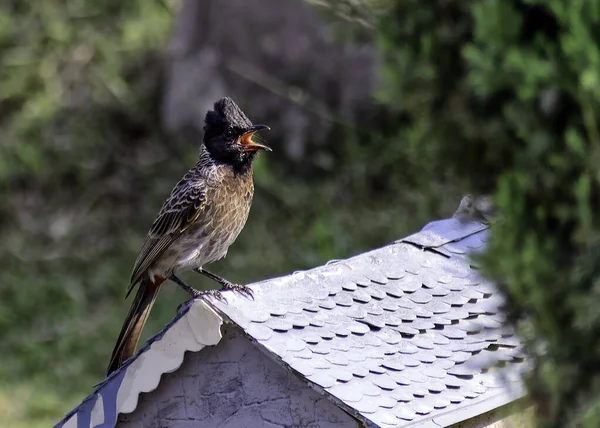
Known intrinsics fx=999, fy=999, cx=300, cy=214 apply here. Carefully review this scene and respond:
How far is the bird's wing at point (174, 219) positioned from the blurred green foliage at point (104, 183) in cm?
307

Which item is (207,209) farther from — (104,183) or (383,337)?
(104,183)

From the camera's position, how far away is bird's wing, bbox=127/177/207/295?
4855mm

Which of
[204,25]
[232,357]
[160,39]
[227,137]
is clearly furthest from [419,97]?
[160,39]

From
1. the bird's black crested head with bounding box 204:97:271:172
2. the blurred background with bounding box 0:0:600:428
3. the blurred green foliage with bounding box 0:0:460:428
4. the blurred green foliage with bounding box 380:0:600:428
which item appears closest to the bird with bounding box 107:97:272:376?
the bird's black crested head with bounding box 204:97:271:172

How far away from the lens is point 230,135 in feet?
15.9

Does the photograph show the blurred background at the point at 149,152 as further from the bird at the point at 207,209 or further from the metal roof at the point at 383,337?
the metal roof at the point at 383,337

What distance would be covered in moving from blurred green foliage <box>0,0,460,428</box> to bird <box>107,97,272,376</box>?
3.02 m

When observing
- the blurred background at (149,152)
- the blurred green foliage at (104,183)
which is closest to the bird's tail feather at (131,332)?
the blurred background at (149,152)

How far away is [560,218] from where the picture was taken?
3.05m

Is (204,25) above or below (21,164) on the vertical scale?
above

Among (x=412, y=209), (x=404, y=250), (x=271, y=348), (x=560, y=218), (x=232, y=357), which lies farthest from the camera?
(x=412, y=209)

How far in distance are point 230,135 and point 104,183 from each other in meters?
5.78

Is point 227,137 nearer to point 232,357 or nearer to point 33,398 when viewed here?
point 232,357

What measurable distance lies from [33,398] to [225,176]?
3262mm
